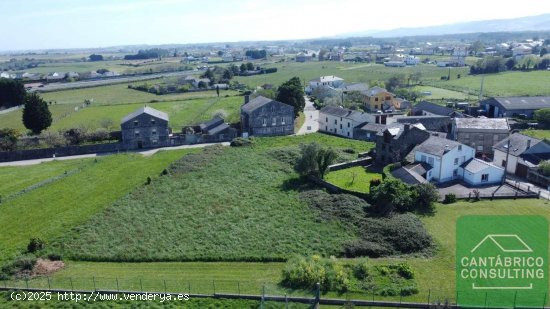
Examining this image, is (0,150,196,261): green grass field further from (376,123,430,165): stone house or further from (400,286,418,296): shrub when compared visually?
(376,123,430,165): stone house

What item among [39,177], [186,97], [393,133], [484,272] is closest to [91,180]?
[39,177]

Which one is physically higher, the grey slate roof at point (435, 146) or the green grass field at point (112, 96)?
the grey slate roof at point (435, 146)

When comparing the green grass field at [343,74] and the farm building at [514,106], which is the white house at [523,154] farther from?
the green grass field at [343,74]

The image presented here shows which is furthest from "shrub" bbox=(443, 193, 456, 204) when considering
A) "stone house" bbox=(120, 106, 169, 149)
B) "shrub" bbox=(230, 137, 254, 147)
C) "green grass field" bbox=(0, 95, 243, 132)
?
"green grass field" bbox=(0, 95, 243, 132)

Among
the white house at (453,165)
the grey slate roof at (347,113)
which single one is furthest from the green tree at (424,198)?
the grey slate roof at (347,113)

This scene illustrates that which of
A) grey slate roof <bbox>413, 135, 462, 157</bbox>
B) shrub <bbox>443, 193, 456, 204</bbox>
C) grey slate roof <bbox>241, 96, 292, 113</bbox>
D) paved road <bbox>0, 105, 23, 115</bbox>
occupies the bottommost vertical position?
shrub <bbox>443, 193, 456, 204</bbox>

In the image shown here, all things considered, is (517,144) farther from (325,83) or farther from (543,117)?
(325,83)

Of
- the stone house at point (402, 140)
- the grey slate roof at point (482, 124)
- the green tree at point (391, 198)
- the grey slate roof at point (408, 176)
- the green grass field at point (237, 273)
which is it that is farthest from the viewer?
the grey slate roof at point (482, 124)
